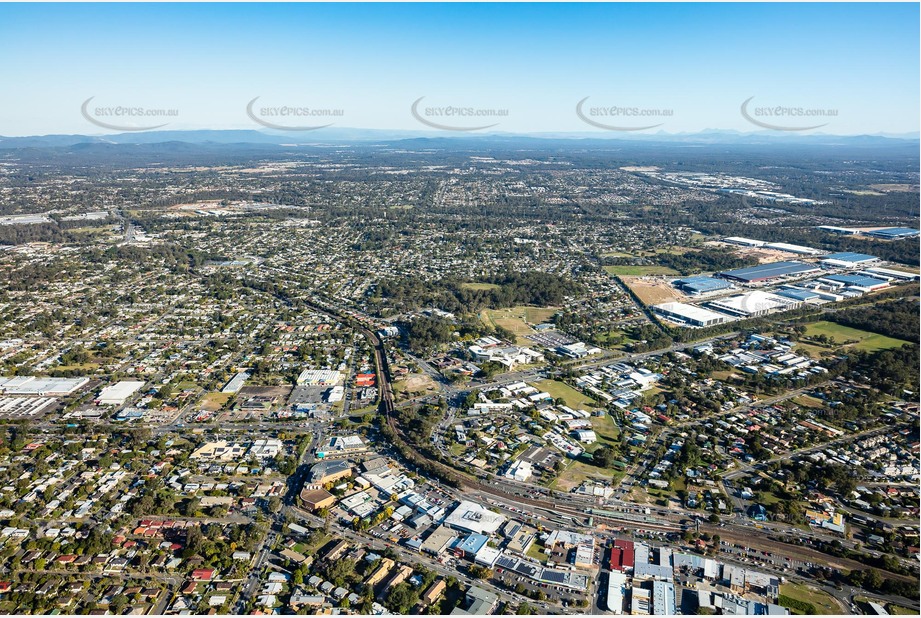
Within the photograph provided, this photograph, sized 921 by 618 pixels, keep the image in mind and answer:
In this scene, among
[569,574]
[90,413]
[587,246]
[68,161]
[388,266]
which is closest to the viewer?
[569,574]

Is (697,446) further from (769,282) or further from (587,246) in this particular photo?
(587,246)

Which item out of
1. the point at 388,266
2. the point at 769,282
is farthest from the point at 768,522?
the point at 388,266

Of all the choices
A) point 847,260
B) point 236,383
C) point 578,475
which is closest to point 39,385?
point 236,383

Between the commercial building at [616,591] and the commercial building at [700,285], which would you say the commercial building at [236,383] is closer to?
the commercial building at [616,591]

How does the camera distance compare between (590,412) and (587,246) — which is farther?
(587,246)

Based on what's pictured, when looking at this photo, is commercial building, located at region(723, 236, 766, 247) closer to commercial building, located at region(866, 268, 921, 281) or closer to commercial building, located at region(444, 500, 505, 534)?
commercial building, located at region(866, 268, 921, 281)

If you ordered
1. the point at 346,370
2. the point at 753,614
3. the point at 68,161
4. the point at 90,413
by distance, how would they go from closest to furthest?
1. the point at 753,614
2. the point at 90,413
3. the point at 346,370
4. the point at 68,161

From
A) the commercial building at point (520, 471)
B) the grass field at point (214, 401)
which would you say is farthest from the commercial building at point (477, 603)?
the grass field at point (214, 401)
